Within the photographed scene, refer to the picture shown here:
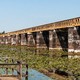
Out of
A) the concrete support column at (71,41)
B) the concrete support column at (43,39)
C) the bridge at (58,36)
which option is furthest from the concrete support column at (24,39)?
the concrete support column at (71,41)

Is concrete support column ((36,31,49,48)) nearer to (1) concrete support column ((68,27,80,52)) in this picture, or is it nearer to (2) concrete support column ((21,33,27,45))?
(2) concrete support column ((21,33,27,45))

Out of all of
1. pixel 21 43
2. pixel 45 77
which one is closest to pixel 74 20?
pixel 45 77

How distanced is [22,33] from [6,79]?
55965mm

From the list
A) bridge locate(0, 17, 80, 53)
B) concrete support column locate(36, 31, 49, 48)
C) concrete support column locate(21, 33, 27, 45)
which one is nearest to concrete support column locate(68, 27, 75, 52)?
bridge locate(0, 17, 80, 53)

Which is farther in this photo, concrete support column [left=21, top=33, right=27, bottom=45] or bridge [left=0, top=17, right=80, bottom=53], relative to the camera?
concrete support column [left=21, top=33, right=27, bottom=45]

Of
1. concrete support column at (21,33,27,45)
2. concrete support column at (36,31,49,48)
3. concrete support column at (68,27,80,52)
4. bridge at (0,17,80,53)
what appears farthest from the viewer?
concrete support column at (21,33,27,45)

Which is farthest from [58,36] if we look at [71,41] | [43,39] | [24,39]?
[24,39]

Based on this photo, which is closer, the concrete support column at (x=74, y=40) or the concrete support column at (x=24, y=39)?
the concrete support column at (x=74, y=40)

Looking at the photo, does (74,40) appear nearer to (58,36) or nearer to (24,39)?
(58,36)

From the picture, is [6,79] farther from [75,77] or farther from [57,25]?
[57,25]

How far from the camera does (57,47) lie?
152 ft

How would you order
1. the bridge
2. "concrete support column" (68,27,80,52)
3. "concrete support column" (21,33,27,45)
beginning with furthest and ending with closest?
"concrete support column" (21,33,27,45) < the bridge < "concrete support column" (68,27,80,52)

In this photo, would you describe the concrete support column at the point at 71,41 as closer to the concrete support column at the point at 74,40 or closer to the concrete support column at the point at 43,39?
the concrete support column at the point at 74,40

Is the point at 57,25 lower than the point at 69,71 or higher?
higher
